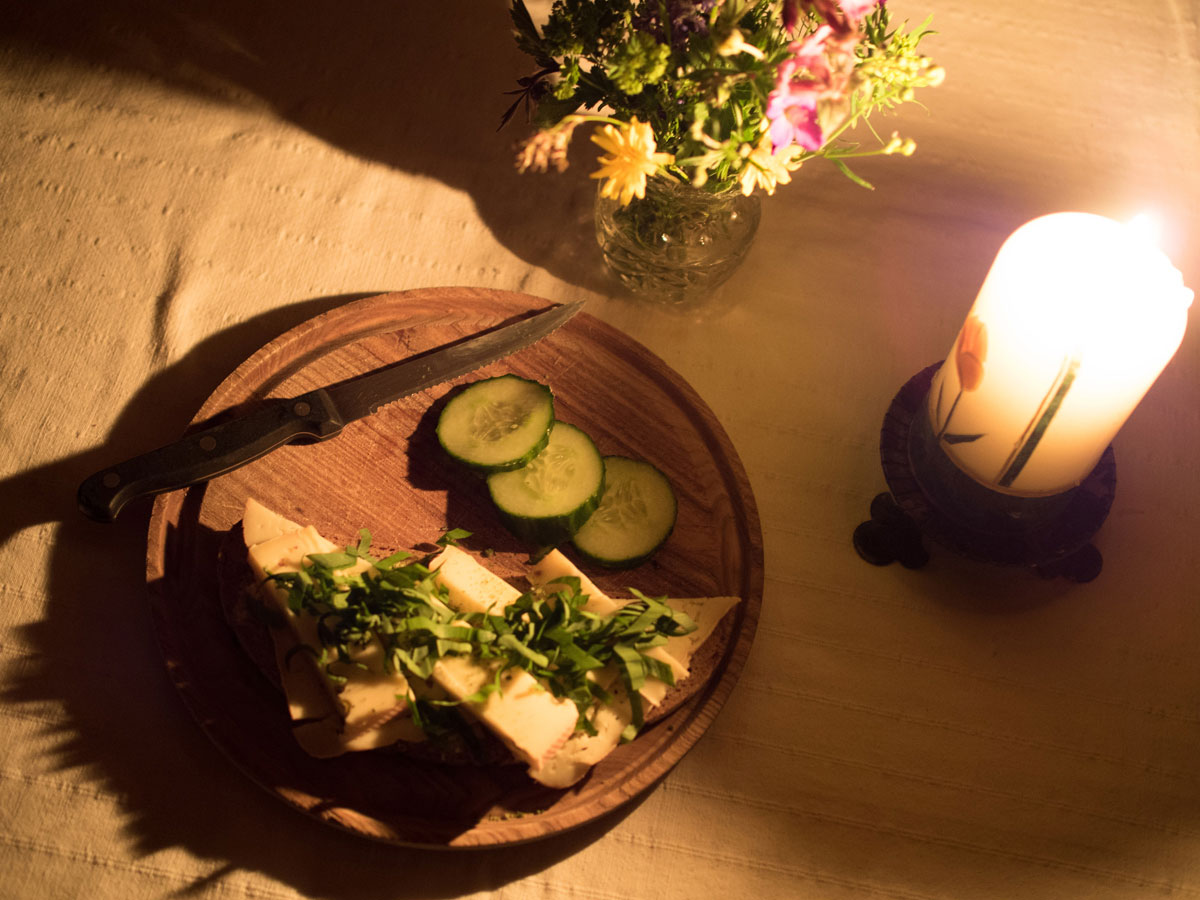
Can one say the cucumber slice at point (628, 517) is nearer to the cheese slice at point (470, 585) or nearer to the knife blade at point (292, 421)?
the cheese slice at point (470, 585)

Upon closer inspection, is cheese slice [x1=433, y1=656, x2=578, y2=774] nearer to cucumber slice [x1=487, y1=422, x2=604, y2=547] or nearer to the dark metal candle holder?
cucumber slice [x1=487, y1=422, x2=604, y2=547]

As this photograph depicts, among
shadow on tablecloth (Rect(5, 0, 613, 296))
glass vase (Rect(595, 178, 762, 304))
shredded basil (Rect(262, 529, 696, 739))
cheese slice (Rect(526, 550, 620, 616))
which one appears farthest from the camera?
shadow on tablecloth (Rect(5, 0, 613, 296))

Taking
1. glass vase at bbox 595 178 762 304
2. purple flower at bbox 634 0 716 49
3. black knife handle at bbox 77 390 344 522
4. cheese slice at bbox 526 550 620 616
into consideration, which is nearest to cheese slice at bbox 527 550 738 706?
cheese slice at bbox 526 550 620 616

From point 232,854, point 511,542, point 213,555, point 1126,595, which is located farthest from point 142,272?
point 1126,595

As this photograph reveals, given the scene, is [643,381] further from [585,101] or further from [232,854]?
[232,854]

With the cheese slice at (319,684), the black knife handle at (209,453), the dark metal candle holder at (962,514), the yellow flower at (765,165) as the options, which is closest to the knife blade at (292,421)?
the black knife handle at (209,453)
